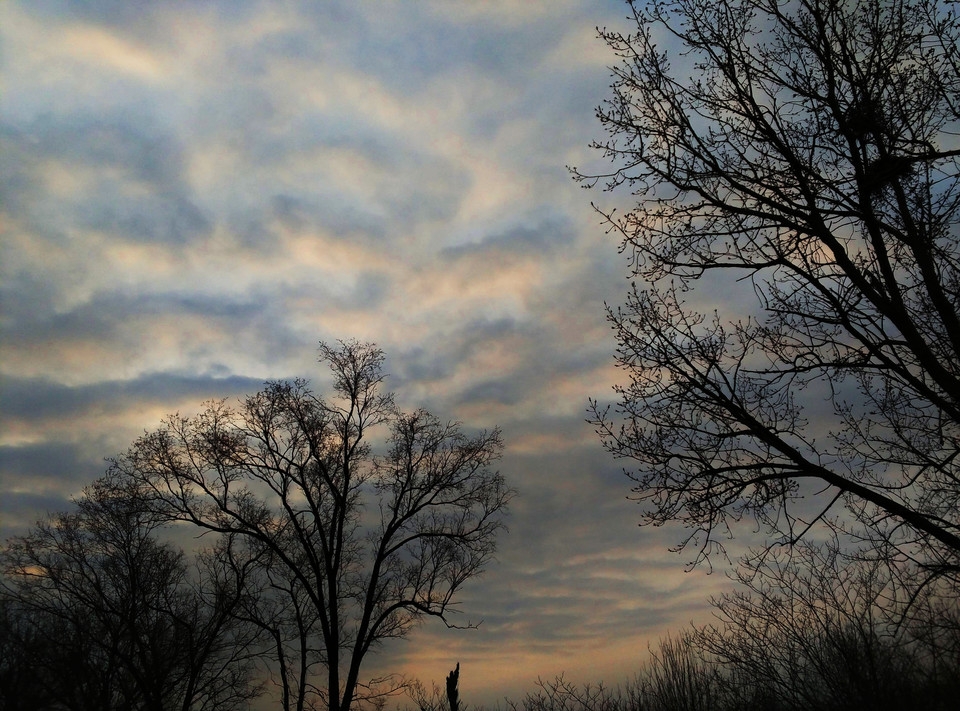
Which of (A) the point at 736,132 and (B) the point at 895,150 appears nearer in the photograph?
(B) the point at 895,150

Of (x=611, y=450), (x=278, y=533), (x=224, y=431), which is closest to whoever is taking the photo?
(x=611, y=450)

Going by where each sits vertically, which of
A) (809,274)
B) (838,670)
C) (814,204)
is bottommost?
(838,670)

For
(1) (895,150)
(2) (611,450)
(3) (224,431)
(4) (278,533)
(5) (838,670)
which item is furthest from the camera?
(4) (278,533)

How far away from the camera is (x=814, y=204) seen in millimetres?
8961

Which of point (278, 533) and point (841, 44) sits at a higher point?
point (841, 44)

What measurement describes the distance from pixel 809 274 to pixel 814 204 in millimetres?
853

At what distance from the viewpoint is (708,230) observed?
949 cm

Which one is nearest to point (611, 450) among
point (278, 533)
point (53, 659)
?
point (278, 533)

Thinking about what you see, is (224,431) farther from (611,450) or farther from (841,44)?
(841,44)

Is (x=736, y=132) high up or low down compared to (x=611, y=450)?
up

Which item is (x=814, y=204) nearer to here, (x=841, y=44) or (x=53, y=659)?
(x=841, y=44)

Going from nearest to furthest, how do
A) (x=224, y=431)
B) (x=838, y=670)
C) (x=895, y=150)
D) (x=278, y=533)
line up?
(x=895, y=150) < (x=838, y=670) < (x=224, y=431) < (x=278, y=533)

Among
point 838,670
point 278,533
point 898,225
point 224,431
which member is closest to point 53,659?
point 278,533

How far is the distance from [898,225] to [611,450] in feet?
15.2
